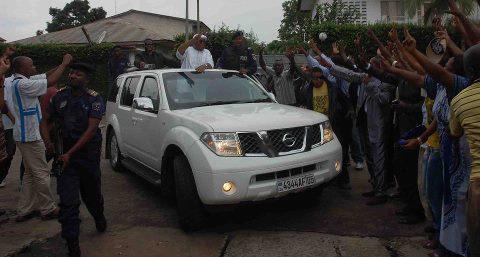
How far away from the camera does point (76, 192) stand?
4.07 metres

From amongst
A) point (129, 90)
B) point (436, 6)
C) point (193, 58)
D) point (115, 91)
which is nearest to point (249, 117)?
point (129, 90)

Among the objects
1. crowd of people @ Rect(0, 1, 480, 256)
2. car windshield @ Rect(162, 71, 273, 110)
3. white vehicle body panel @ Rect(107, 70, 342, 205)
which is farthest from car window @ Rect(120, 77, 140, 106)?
crowd of people @ Rect(0, 1, 480, 256)

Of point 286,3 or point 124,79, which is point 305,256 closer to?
point 124,79

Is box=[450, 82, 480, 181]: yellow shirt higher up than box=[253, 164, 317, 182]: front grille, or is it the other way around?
box=[450, 82, 480, 181]: yellow shirt

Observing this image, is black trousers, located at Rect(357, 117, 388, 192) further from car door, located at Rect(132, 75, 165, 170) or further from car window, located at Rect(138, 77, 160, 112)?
car window, located at Rect(138, 77, 160, 112)

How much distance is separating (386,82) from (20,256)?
171 inches

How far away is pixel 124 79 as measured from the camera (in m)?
7.08

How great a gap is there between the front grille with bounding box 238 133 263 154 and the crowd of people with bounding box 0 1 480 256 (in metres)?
1.36

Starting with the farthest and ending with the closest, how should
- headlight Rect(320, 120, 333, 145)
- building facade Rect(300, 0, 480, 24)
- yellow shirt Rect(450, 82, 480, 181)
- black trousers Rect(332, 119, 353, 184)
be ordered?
1. building facade Rect(300, 0, 480, 24)
2. black trousers Rect(332, 119, 353, 184)
3. headlight Rect(320, 120, 333, 145)
4. yellow shirt Rect(450, 82, 480, 181)

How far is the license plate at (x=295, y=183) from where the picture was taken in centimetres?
422

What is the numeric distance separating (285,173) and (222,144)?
70 cm

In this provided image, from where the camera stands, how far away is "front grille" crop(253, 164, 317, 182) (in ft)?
13.7

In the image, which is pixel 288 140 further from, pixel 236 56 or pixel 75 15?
pixel 75 15

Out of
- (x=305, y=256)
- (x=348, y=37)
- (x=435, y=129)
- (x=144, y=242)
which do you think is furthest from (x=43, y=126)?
(x=348, y=37)
